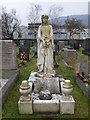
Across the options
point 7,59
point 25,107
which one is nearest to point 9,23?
point 7,59

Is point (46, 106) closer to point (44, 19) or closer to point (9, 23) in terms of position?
point (44, 19)

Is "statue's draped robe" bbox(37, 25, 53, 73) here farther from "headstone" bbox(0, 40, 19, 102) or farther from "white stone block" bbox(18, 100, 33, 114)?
"headstone" bbox(0, 40, 19, 102)

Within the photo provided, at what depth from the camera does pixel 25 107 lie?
4.61 m

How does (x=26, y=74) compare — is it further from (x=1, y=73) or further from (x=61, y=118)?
(x=61, y=118)

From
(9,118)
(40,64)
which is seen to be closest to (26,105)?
(9,118)

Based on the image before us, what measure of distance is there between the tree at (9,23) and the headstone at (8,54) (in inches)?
890

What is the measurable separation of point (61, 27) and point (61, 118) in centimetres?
3588

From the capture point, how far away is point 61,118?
14.4ft

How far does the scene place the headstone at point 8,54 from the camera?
852cm

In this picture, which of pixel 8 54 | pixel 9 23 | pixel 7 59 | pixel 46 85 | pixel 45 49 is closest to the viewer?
pixel 46 85

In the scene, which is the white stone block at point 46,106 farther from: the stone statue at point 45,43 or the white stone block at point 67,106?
the stone statue at point 45,43

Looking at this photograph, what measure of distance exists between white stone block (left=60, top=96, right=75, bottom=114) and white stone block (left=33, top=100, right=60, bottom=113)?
13 centimetres

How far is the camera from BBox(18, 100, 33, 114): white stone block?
4555 millimetres

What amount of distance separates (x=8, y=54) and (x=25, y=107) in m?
4.64
